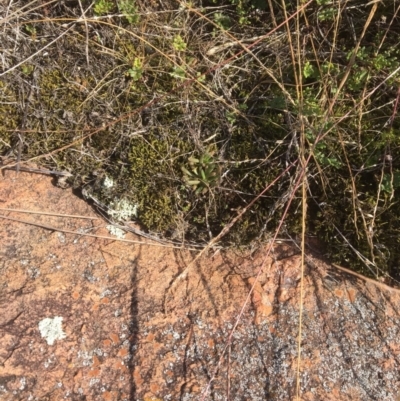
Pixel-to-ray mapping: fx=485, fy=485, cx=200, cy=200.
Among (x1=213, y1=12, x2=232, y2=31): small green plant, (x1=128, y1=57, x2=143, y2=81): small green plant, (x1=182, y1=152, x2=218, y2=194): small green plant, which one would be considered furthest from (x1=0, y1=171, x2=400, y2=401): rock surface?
(x1=213, y1=12, x2=232, y2=31): small green plant

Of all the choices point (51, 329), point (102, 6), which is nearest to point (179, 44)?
point (102, 6)

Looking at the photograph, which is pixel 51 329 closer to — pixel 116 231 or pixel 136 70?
pixel 116 231

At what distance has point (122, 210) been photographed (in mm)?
1971

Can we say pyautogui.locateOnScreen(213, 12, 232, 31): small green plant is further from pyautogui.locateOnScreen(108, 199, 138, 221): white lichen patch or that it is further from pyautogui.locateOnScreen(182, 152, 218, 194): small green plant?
pyautogui.locateOnScreen(108, 199, 138, 221): white lichen patch

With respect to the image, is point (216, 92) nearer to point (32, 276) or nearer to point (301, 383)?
point (32, 276)

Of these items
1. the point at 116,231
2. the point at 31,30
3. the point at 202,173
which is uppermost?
the point at 31,30

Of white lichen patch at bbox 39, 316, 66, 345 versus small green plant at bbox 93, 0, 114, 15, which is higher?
small green plant at bbox 93, 0, 114, 15

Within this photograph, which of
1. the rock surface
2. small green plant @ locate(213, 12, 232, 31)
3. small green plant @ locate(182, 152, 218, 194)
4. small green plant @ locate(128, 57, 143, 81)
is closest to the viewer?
the rock surface

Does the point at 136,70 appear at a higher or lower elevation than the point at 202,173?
higher

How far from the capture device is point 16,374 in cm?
157

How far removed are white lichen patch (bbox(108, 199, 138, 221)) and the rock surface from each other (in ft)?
0.23

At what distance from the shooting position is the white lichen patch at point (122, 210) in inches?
77.4

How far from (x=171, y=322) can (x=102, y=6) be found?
4.50 feet

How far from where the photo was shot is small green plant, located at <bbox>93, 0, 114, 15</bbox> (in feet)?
6.90
